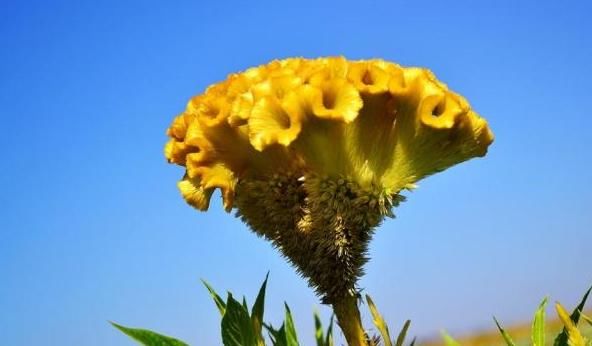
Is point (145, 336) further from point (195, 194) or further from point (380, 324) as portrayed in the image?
point (380, 324)

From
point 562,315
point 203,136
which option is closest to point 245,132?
point 203,136

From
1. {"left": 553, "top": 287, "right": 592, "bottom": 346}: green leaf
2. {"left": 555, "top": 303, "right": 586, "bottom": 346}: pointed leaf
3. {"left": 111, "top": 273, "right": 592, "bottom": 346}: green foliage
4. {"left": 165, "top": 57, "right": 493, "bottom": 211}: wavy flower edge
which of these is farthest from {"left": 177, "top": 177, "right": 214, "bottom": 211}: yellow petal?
{"left": 553, "top": 287, "right": 592, "bottom": 346}: green leaf

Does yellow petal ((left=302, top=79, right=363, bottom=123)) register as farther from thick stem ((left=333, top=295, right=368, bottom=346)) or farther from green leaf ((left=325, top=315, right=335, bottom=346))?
green leaf ((left=325, top=315, right=335, bottom=346))

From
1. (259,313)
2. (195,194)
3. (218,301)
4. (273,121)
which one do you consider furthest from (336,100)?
(218,301)

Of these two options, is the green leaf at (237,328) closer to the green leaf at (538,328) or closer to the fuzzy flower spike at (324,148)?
the fuzzy flower spike at (324,148)

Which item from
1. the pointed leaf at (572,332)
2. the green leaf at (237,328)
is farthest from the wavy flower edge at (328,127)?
the pointed leaf at (572,332)

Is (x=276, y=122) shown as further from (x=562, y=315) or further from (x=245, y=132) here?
(x=562, y=315)

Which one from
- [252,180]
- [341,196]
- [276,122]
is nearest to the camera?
[276,122]
